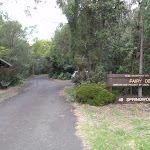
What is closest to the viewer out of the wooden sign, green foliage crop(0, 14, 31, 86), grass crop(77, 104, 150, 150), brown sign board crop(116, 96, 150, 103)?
grass crop(77, 104, 150, 150)

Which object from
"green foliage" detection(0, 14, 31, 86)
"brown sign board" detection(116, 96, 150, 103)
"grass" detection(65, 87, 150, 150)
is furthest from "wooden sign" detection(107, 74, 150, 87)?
"green foliage" detection(0, 14, 31, 86)

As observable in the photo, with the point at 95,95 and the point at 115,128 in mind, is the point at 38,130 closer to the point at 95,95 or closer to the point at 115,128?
the point at 115,128

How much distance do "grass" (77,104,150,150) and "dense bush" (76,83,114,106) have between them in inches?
16.6

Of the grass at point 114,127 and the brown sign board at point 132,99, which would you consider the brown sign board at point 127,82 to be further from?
the grass at point 114,127

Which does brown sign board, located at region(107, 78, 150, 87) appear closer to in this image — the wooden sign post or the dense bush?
the wooden sign post

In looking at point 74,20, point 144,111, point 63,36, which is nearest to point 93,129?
point 144,111

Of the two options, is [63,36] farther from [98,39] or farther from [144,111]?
[144,111]

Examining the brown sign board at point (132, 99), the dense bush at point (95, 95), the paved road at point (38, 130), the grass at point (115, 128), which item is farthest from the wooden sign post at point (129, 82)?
the paved road at point (38, 130)

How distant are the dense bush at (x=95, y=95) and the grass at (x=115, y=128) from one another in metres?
0.42

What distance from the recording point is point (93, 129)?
543 cm

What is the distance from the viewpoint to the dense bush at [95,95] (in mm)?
8773

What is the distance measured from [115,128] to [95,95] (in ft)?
11.4

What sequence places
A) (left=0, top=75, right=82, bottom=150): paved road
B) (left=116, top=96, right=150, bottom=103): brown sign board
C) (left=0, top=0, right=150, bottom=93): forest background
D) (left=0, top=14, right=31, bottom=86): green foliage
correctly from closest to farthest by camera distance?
(left=0, top=75, right=82, bottom=150): paved road < (left=116, top=96, right=150, bottom=103): brown sign board < (left=0, top=0, right=150, bottom=93): forest background < (left=0, top=14, right=31, bottom=86): green foliage

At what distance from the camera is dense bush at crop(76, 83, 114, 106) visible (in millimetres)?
8773
